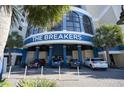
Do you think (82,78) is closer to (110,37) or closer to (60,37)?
(110,37)

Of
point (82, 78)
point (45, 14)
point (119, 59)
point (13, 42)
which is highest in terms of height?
point (13, 42)

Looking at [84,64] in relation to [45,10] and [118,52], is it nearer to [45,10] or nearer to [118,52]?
[118,52]

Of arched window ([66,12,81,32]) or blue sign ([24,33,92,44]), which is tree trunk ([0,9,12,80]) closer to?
blue sign ([24,33,92,44])

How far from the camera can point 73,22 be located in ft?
96.3

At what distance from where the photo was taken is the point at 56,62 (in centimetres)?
2527

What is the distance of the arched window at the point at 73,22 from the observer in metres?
28.3

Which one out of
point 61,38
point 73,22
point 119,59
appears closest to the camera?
point 61,38

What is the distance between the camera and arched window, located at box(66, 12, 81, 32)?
28.3 m

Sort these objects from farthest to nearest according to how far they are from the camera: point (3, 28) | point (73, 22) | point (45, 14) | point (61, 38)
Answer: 1. point (73, 22)
2. point (61, 38)
3. point (45, 14)
4. point (3, 28)

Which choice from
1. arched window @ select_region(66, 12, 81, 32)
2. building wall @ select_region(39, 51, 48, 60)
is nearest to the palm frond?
arched window @ select_region(66, 12, 81, 32)

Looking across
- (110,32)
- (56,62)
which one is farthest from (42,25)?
(110,32)

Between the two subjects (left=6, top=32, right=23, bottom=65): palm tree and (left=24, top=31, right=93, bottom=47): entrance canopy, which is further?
(left=6, top=32, right=23, bottom=65): palm tree

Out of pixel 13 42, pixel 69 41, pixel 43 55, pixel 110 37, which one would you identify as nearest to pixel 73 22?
pixel 69 41
